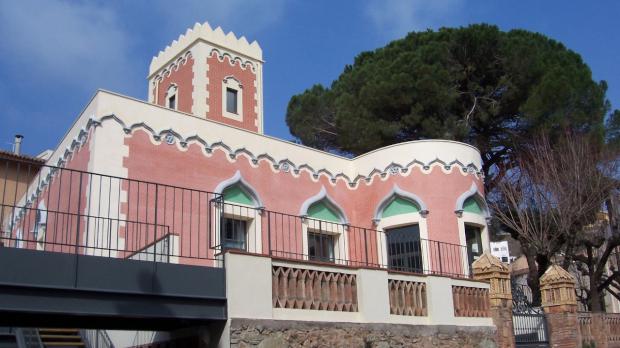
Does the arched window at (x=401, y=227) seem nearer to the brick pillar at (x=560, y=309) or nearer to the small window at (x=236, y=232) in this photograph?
the brick pillar at (x=560, y=309)

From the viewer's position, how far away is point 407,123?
76.3 feet

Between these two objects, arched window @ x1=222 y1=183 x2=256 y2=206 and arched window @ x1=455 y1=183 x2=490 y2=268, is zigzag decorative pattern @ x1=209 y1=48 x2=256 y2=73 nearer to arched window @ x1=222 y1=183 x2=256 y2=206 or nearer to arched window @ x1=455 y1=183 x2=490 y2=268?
arched window @ x1=222 y1=183 x2=256 y2=206

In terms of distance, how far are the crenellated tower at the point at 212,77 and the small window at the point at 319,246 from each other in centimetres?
552

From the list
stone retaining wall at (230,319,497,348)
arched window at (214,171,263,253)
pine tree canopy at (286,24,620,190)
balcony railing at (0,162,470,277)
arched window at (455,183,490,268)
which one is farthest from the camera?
pine tree canopy at (286,24,620,190)

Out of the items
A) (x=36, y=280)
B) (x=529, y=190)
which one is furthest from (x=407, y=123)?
(x=36, y=280)

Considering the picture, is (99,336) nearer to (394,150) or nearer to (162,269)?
(162,269)

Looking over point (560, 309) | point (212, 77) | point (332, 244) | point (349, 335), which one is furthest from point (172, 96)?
point (349, 335)

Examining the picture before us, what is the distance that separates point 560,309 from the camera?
55.4 feet

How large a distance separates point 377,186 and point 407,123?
525 cm

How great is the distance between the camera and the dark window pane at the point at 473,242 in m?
18.2

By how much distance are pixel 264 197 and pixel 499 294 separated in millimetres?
6128

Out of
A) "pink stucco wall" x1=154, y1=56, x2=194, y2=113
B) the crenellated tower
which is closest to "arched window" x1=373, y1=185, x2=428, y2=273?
the crenellated tower

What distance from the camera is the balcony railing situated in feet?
44.2

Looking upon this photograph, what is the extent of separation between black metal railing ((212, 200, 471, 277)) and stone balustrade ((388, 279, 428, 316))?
2635 mm
